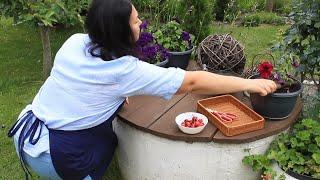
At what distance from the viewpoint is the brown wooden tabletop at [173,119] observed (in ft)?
8.88

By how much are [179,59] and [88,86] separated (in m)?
1.29

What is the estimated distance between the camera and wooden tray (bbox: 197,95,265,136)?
2.71 m

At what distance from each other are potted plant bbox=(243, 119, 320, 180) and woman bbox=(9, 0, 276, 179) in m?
0.39

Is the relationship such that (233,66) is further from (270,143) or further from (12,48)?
(12,48)

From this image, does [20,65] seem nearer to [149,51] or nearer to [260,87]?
[149,51]

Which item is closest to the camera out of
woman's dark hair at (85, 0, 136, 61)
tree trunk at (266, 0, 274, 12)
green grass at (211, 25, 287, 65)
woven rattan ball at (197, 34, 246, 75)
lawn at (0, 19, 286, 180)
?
woman's dark hair at (85, 0, 136, 61)

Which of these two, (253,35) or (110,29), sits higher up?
(110,29)

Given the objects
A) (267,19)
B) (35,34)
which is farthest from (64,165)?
(267,19)

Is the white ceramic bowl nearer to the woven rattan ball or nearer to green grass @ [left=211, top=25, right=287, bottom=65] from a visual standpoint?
the woven rattan ball

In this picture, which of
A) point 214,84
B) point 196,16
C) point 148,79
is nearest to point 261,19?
point 196,16

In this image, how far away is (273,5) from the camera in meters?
8.05

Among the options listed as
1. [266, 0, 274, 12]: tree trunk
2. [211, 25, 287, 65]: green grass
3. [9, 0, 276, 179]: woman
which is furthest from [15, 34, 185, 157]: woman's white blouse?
[266, 0, 274, 12]: tree trunk

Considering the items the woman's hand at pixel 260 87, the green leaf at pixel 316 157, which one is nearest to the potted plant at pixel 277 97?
the woman's hand at pixel 260 87

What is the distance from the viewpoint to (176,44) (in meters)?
3.63
